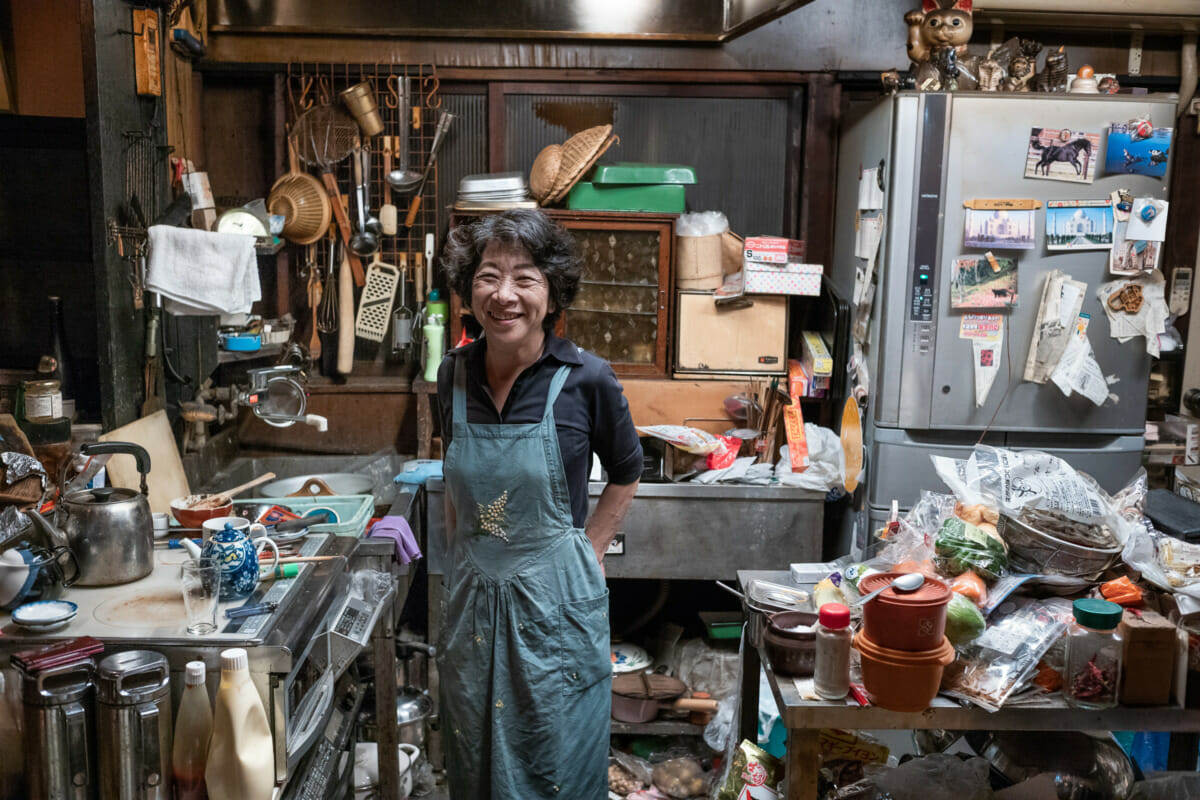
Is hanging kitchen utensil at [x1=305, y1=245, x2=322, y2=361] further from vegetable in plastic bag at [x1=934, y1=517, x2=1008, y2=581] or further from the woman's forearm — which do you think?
vegetable in plastic bag at [x1=934, y1=517, x2=1008, y2=581]

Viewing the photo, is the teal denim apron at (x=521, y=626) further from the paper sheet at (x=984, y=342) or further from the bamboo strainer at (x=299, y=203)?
the bamboo strainer at (x=299, y=203)

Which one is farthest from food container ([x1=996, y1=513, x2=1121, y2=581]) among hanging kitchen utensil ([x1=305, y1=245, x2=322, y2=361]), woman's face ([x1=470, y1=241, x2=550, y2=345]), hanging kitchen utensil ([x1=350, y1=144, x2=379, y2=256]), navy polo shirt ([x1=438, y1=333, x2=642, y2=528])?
hanging kitchen utensil ([x1=305, y1=245, x2=322, y2=361])

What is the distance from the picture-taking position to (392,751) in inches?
108

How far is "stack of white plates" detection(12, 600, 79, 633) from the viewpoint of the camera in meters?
1.79

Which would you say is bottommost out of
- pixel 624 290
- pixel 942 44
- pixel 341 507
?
pixel 341 507

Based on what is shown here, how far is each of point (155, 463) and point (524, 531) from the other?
1.47 m

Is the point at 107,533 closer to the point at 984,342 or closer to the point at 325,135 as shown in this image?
the point at 325,135

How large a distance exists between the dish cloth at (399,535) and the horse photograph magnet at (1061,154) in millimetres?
2215

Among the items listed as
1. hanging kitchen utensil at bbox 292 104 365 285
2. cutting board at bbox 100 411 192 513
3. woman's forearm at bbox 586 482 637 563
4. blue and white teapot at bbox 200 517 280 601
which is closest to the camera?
blue and white teapot at bbox 200 517 280 601

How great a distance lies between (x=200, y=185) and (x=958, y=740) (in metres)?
2.95

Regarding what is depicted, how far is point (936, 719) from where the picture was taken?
176 centimetres

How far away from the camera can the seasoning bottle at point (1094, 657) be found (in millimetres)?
1747

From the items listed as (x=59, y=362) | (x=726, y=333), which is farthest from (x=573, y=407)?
(x=59, y=362)

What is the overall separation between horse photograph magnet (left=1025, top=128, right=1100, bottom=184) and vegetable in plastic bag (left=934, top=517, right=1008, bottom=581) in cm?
167
